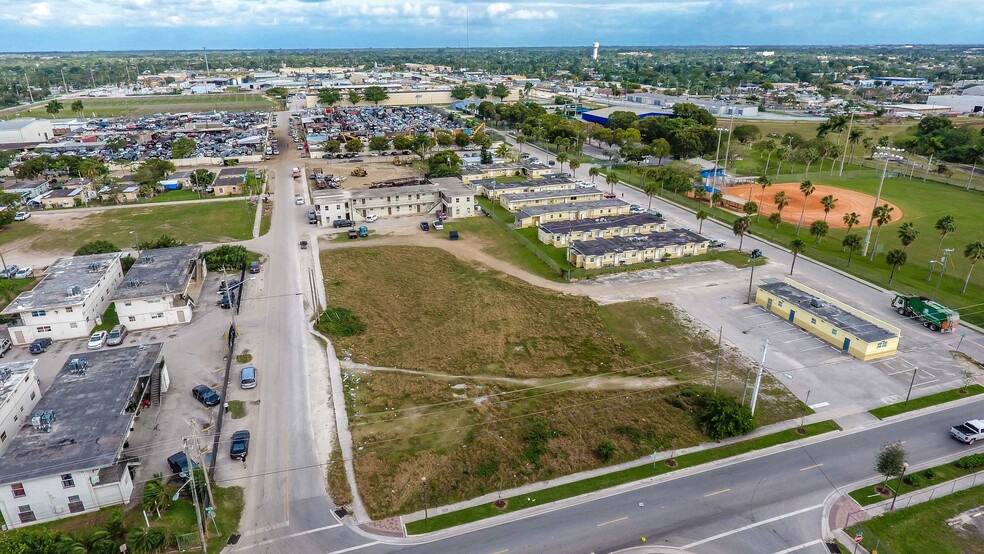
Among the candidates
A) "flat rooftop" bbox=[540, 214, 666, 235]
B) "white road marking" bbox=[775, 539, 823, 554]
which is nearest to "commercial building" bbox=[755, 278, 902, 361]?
"flat rooftop" bbox=[540, 214, 666, 235]

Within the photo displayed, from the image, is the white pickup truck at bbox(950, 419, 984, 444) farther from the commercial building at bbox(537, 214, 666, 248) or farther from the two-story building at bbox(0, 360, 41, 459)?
the two-story building at bbox(0, 360, 41, 459)

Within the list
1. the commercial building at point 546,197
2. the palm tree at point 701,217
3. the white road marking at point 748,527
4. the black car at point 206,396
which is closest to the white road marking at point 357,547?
the white road marking at point 748,527

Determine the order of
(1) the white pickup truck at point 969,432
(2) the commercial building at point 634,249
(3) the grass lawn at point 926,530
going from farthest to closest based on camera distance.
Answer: (2) the commercial building at point 634,249 < (1) the white pickup truck at point 969,432 < (3) the grass lawn at point 926,530

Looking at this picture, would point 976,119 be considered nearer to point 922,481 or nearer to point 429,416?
point 922,481

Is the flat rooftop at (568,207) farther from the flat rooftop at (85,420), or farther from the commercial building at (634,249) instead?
the flat rooftop at (85,420)

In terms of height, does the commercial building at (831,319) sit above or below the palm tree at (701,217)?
below
